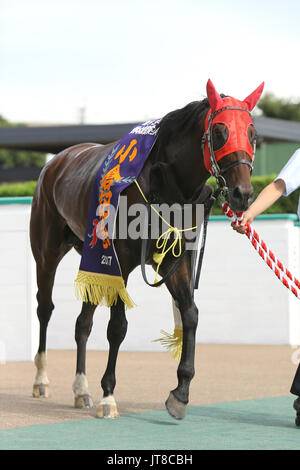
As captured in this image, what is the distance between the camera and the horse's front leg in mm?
6007

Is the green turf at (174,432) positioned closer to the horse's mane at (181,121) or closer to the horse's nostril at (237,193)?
the horse's nostril at (237,193)

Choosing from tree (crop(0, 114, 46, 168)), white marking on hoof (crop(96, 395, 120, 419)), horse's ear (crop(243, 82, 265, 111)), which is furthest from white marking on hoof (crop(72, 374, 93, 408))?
tree (crop(0, 114, 46, 168))

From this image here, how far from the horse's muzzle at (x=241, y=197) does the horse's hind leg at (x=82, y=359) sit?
6.86ft

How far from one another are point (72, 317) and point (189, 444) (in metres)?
7.94

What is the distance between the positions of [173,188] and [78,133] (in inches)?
719

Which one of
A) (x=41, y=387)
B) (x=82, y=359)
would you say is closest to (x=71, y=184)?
(x=82, y=359)

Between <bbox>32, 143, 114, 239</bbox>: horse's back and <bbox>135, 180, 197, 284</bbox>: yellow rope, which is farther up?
<bbox>32, 143, 114, 239</bbox>: horse's back

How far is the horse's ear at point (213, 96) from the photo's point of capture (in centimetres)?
575

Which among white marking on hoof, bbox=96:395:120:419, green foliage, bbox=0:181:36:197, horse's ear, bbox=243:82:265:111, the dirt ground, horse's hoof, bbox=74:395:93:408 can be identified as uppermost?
horse's ear, bbox=243:82:265:111

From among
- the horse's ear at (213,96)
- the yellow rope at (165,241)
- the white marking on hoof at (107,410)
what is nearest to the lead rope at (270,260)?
the yellow rope at (165,241)

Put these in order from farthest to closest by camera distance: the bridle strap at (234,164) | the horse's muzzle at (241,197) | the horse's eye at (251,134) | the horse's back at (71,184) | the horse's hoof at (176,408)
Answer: the horse's back at (71,184) → the horse's hoof at (176,408) → the horse's eye at (251,134) → the bridle strap at (234,164) → the horse's muzzle at (241,197)

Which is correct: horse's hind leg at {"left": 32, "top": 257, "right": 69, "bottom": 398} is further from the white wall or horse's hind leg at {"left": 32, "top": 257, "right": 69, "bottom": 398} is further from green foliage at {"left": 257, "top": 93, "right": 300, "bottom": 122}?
green foliage at {"left": 257, "top": 93, "right": 300, "bottom": 122}

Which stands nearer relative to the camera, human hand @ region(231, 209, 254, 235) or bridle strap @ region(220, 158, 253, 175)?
human hand @ region(231, 209, 254, 235)

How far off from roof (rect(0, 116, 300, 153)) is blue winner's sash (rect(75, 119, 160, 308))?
16.4 m
